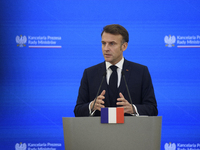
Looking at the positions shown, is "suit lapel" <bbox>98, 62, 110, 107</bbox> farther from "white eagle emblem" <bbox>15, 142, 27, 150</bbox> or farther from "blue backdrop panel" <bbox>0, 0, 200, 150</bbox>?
"white eagle emblem" <bbox>15, 142, 27, 150</bbox>

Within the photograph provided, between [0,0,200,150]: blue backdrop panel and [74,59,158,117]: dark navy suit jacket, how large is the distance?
3.88ft

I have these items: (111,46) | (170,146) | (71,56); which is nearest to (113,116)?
(111,46)

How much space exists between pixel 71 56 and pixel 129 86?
59.1 inches

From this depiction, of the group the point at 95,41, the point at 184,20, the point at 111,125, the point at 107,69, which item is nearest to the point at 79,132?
the point at 111,125

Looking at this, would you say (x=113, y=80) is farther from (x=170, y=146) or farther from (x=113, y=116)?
(x=170, y=146)

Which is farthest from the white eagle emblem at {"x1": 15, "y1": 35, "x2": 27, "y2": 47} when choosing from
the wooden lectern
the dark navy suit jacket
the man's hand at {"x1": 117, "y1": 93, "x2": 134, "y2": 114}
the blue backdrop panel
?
the wooden lectern

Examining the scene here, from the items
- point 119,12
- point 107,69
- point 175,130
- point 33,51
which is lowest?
point 175,130

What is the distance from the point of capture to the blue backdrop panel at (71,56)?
339 centimetres

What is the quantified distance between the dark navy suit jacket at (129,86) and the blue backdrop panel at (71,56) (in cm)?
118

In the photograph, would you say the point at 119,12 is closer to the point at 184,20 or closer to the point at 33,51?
the point at 184,20

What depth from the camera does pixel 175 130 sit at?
3.36m

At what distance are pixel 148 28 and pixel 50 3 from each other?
56.0 inches

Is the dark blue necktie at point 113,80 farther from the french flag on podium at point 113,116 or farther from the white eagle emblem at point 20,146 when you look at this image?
the white eagle emblem at point 20,146

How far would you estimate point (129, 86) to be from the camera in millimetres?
2139
